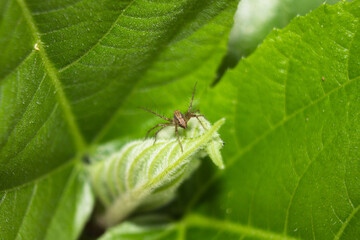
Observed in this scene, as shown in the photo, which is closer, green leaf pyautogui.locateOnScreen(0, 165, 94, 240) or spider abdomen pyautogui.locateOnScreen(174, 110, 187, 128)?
green leaf pyautogui.locateOnScreen(0, 165, 94, 240)

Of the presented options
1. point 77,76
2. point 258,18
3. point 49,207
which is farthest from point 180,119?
point 49,207

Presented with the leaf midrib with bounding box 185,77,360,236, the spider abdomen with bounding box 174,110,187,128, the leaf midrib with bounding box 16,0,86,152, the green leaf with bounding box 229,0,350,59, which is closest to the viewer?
the leaf midrib with bounding box 16,0,86,152

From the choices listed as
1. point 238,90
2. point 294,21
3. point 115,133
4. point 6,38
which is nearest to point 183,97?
point 238,90

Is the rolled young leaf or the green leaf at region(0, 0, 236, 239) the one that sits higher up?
the green leaf at region(0, 0, 236, 239)

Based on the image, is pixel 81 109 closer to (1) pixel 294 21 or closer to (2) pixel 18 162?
(2) pixel 18 162

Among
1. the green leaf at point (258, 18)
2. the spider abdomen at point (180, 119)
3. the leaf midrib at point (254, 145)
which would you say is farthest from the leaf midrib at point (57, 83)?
the green leaf at point (258, 18)

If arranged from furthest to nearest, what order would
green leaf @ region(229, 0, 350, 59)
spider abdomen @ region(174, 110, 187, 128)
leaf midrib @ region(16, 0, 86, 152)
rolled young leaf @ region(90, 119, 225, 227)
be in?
1. green leaf @ region(229, 0, 350, 59)
2. spider abdomen @ region(174, 110, 187, 128)
3. rolled young leaf @ region(90, 119, 225, 227)
4. leaf midrib @ region(16, 0, 86, 152)

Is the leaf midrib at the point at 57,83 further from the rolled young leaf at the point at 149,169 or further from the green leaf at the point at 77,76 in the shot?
the rolled young leaf at the point at 149,169

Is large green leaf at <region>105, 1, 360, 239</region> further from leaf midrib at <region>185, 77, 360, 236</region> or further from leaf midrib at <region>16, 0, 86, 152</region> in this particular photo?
Result: leaf midrib at <region>16, 0, 86, 152</region>

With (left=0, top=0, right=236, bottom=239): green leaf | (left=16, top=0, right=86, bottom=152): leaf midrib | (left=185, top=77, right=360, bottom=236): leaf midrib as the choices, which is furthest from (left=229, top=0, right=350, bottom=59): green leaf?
(left=16, top=0, right=86, bottom=152): leaf midrib
